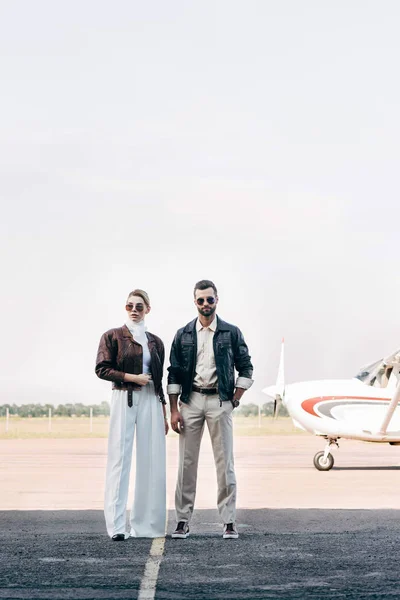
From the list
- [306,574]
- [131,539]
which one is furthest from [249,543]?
[306,574]

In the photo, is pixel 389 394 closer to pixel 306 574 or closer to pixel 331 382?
A: pixel 331 382

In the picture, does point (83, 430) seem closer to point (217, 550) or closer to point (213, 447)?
point (213, 447)

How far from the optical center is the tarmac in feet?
22.9

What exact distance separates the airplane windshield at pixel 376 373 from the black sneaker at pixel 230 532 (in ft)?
37.9

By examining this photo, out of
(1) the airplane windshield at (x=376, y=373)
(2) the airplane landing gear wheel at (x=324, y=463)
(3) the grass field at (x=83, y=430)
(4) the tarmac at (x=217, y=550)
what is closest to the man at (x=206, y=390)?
(4) the tarmac at (x=217, y=550)

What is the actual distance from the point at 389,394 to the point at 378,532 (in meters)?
11.2

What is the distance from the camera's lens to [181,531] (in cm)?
972

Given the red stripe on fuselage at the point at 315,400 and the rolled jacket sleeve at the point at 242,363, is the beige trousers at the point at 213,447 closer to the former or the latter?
the rolled jacket sleeve at the point at 242,363

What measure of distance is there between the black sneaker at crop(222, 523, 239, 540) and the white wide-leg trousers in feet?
1.75

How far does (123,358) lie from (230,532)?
1713 mm

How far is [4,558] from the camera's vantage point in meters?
8.37

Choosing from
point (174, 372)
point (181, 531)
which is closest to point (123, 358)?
point (174, 372)

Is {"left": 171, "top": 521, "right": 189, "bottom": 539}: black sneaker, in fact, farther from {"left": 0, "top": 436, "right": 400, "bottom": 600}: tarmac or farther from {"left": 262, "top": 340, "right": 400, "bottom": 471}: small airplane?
{"left": 262, "top": 340, "right": 400, "bottom": 471}: small airplane

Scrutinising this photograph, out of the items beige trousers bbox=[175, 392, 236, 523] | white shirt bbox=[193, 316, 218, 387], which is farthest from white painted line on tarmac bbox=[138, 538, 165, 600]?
white shirt bbox=[193, 316, 218, 387]
